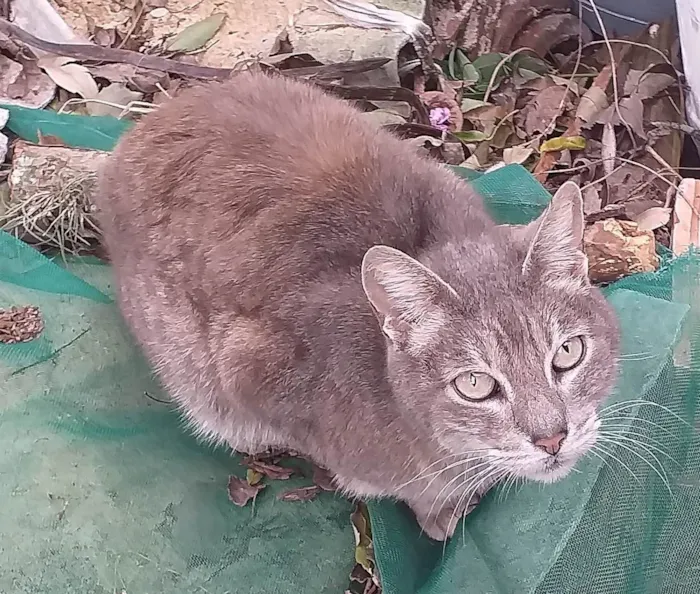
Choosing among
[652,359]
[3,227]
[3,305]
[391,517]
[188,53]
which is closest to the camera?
[652,359]

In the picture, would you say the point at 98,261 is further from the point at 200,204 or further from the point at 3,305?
the point at 200,204

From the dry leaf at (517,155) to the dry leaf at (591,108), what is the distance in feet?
0.50

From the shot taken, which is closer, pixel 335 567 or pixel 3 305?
pixel 335 567

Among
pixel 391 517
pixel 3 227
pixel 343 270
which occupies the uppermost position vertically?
pixel 343 270

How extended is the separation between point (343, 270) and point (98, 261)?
2.38 feet

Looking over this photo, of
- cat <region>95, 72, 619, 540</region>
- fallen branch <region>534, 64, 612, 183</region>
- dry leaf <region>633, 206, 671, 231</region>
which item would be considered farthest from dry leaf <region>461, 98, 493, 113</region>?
cat <region>95, 72, 619, 540</region>

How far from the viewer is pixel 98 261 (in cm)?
183

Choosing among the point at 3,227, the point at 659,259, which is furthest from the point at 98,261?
the point at 659,259

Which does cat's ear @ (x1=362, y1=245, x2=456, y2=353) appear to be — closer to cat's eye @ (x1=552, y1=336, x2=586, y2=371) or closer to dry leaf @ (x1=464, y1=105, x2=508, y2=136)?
cat's eye @ (x1=552, y1=336, x2=586, y2=371)

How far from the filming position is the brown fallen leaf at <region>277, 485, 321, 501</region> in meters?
1.53

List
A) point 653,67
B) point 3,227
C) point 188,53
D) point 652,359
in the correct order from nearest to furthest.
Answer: point 652,359
point 3,227
point 653,67
point 188,53

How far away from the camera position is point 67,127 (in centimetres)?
199

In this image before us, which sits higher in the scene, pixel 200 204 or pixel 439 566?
pixel 200 204

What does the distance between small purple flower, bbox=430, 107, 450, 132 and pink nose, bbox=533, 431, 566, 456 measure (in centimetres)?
115
